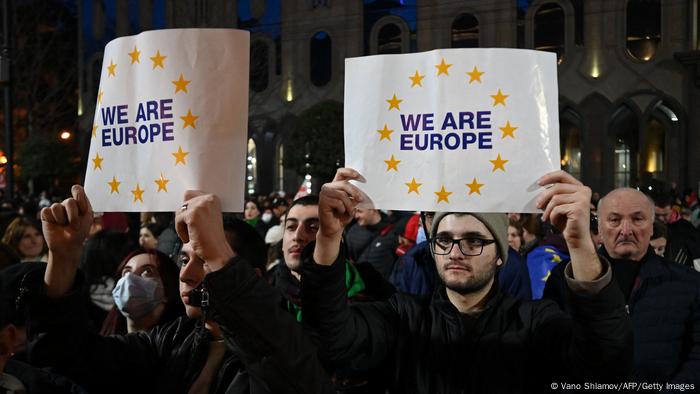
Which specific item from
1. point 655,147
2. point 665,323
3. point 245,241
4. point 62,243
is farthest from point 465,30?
point 62,243

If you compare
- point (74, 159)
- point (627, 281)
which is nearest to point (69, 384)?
point (627, 281)

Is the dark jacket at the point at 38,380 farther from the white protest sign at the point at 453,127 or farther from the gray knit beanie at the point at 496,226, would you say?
the gray knit beanie at the point at 496,226

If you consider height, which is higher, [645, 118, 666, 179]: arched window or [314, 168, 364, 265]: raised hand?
[645, 118, 666, 179]: arched window

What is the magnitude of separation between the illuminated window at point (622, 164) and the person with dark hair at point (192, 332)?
25802 mm

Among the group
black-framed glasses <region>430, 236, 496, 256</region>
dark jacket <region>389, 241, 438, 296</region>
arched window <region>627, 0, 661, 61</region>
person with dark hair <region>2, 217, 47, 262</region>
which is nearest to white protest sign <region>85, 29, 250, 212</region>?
black-framed glasses <region>430, 236, 496, 256</region>

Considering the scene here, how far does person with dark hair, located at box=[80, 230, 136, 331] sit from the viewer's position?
4.86 metres

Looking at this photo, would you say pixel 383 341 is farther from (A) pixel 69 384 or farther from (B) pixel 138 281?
(B) pixel 138 281

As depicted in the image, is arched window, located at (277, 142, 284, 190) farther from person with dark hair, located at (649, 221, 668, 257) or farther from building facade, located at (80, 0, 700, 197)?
person with dark hair, located at (649, 221, 668, 257)

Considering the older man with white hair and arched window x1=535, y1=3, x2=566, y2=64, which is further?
arched window x1=535, y1=3, x2=566, y2=64

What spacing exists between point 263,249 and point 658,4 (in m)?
25.1

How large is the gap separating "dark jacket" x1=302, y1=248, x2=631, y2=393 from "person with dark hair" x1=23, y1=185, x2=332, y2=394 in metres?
0.29

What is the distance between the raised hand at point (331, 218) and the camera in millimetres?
2467

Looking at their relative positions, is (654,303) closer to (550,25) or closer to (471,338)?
(471,338)

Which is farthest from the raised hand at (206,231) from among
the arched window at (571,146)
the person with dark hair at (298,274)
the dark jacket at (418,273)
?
the arched window at (571,146)
